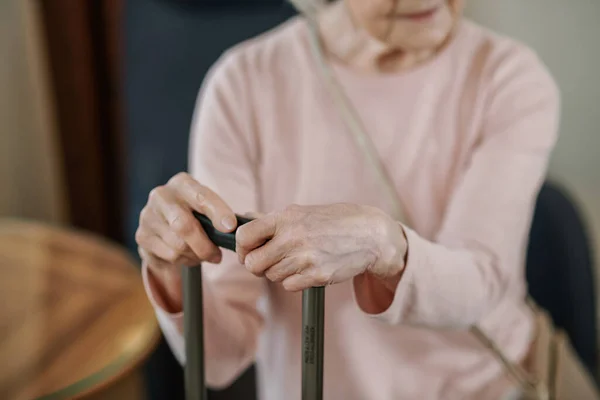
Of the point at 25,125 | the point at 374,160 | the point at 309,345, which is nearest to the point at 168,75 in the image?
the point at 25,125

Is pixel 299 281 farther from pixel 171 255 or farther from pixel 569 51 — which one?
pixel 569 51

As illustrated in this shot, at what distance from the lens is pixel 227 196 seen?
45cm

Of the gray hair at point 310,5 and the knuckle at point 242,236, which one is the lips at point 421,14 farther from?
the knuckle at point 242,236

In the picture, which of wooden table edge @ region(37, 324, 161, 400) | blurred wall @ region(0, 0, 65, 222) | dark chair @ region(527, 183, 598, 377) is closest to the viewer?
wooden table edge @ region(37, 324, 161, 400)

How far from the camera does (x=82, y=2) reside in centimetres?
99

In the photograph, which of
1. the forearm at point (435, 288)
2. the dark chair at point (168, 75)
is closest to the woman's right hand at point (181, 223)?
the forearm at point (435, 288)

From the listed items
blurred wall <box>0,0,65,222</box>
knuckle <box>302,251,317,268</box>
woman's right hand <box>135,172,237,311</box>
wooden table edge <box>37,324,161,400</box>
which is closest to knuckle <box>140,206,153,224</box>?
woman's right hand <box>135,172,237,311</box>

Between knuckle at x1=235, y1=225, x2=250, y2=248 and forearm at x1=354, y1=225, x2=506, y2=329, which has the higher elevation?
knuckle at x1=235, y1=225, x2=250, y2=248

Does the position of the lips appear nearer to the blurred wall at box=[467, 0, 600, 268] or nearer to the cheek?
the cheek

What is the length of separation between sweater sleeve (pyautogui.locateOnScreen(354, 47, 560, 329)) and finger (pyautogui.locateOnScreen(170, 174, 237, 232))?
10 centimetres

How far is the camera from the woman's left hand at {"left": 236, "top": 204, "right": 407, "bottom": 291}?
337mm

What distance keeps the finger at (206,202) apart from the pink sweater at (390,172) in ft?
0.25

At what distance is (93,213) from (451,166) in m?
0.64

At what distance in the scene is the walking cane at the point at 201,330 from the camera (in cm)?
35
